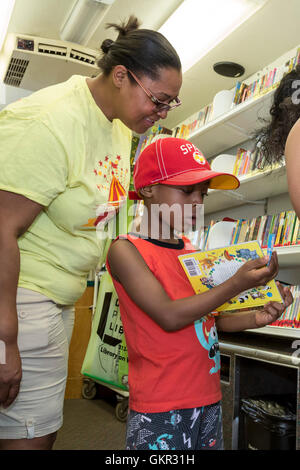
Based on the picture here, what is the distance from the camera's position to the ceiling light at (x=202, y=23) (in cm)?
253

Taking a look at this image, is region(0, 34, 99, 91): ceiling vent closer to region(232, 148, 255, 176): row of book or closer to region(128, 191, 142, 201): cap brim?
region(232, 148, 255, 176): row of book

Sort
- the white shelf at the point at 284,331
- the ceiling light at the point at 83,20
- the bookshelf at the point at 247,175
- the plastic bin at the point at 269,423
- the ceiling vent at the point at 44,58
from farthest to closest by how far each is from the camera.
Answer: the ceiling vent at the point at 44,58 < the ceiling light at the point at 83,20 < the bookshelf at the point at 247,175 < the white shelf at the point at 284,331 < the plastic bin at the point at 269,423

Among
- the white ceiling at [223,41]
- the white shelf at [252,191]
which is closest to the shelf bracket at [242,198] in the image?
the white shelf at [252,191]

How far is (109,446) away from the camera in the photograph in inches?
108

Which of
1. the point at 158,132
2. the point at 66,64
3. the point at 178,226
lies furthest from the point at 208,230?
the point at 178,226

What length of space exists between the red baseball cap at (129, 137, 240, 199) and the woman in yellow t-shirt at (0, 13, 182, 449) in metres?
0.10

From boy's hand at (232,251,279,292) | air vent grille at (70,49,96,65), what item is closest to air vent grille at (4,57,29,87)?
air vent grille at (70,49,96,65)

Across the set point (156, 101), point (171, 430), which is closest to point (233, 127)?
point (156, 101)

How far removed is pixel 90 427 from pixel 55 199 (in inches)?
103

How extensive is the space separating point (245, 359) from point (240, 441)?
0.42 meters

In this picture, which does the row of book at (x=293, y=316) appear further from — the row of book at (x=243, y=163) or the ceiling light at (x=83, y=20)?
the ceiling light at (x=83, y=20)

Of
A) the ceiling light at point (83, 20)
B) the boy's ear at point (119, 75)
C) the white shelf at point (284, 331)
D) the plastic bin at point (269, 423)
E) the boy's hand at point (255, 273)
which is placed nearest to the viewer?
the boy's hand at point (255, 273)

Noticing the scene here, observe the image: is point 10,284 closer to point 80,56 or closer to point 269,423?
point 269,423

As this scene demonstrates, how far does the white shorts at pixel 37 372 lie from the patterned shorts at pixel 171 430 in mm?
201
